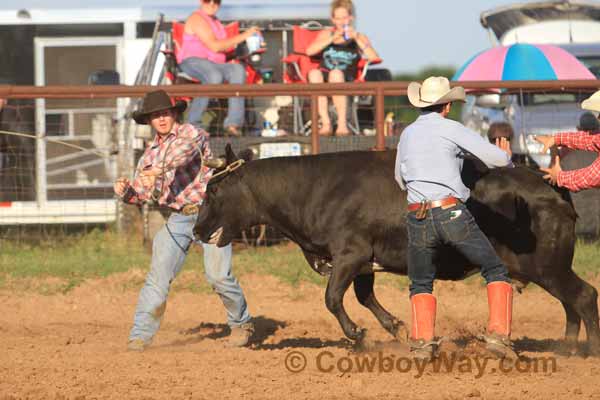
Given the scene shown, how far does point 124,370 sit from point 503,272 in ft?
8.33

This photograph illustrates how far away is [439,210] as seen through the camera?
248 inches

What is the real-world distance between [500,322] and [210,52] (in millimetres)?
6269

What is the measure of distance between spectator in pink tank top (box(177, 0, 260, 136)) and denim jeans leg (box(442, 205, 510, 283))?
17.5 feet

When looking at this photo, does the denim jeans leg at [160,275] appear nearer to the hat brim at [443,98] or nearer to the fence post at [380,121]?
the hat brim at [443,98]

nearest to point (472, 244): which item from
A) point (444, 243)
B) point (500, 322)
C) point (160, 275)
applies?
point (444, 243)

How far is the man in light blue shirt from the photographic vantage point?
20.5 feet

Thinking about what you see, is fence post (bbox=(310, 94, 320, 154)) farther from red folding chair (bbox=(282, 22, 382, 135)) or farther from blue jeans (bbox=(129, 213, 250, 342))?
blue jeans (bbox=(129, 213, 250, 342))

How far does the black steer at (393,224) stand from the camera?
7238 millimetres

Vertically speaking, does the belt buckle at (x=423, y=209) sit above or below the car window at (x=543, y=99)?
below

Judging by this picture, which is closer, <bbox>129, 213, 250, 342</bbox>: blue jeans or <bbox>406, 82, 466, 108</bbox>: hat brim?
<bbox>406, 82, 466, 108</bbox>: hat brim

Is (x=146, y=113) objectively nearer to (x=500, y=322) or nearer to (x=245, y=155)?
(x=245, y=155)

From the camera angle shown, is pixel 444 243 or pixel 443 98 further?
pixel 444 243

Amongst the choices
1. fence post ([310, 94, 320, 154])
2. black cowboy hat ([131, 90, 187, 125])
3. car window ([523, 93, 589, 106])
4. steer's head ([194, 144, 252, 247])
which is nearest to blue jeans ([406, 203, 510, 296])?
steer's head ([194, 144, 252, 247])

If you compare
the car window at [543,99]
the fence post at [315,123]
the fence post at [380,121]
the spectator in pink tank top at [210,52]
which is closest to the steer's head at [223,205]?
the fence post at [315,123]
